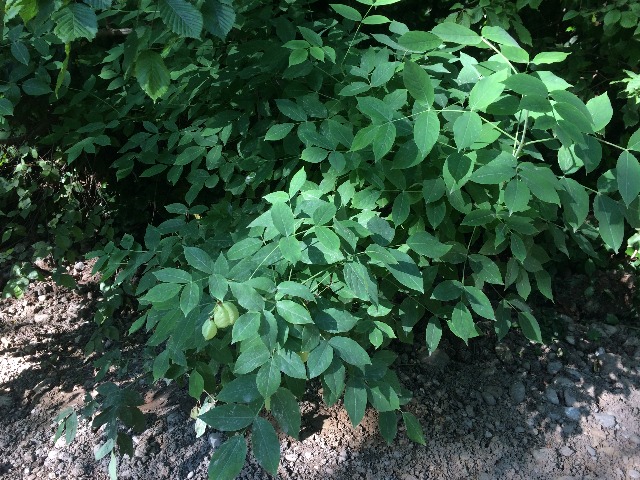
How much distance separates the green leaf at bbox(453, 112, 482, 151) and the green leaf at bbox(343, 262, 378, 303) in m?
0.38

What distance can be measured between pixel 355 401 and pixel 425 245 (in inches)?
17.5

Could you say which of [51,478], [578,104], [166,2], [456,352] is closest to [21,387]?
Answer: [51,478]

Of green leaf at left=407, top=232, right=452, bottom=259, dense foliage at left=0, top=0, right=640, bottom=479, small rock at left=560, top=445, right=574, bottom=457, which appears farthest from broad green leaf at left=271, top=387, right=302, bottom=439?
small rock at left=560, top=445, right=574, bottom=457

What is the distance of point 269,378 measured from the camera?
1.29 m

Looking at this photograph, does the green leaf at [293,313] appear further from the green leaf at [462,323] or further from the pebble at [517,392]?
the pebble at [517,392]

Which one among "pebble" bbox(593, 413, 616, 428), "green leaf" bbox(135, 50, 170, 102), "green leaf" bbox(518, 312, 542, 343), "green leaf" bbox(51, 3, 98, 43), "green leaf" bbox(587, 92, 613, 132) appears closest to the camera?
"green leaf" bbox(51, 3, 98, 43)

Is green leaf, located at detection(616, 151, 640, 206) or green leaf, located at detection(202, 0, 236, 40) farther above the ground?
green leaf, located at detection(202, 0, 236, 40)

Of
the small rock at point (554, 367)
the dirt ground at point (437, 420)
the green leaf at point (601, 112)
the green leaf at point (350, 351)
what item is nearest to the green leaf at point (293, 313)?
the green leaf at point (350, 351)

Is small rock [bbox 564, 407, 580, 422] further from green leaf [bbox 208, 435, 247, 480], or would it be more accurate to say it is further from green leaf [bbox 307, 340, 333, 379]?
green leaf [bbox 208, 435, 247, 480]

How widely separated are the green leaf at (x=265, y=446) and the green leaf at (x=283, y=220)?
0.44 m

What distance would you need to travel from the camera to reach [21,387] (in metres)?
2.79

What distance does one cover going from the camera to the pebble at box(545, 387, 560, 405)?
263 cm

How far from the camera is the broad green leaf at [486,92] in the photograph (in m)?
1.42

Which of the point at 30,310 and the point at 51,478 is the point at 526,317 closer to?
the point at 51,478
